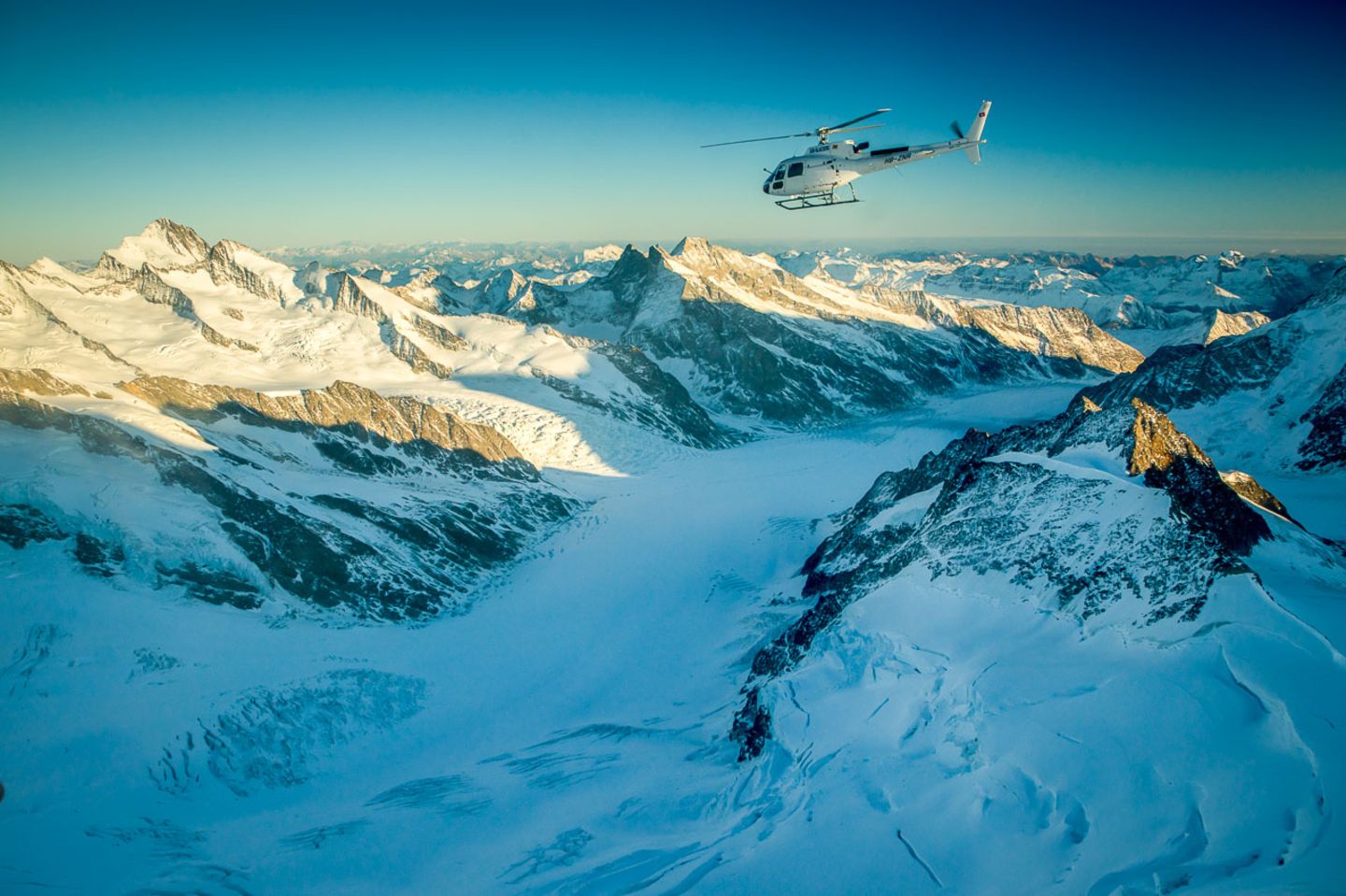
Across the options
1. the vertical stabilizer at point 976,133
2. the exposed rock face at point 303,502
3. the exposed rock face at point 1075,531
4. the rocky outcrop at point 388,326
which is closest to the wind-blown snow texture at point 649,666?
the exposed rock face at point 1075,531

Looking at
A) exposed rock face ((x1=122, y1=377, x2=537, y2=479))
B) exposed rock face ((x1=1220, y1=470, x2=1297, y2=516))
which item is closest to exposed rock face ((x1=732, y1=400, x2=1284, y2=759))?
exposed rock face ((x1=1220, y1=470, x2=1297, y2=516))

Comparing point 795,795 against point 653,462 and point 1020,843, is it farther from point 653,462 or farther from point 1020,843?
point 653,462

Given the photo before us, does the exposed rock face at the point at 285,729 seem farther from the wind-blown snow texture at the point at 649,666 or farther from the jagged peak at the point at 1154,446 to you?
the jagged peak at the point at 1154,446

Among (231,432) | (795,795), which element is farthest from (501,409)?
(795,795)

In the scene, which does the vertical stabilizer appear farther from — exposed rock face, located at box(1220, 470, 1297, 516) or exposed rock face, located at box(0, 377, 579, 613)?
exposed rock face, located at box(0, 377, 579, 613)

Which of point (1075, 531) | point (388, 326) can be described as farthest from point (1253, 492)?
point (388, 326)

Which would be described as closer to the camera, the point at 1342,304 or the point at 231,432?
the point at 231,432

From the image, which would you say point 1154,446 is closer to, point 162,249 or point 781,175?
point 781,175
